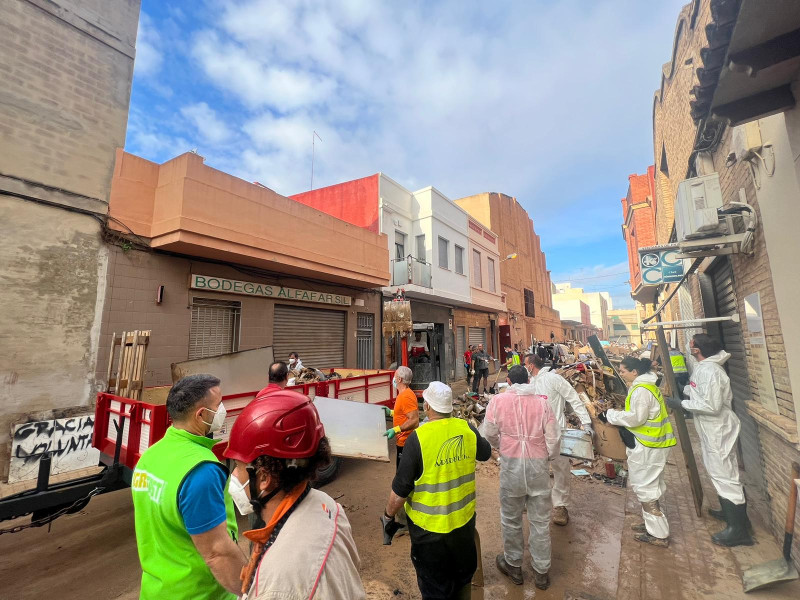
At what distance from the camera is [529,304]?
89.7ft

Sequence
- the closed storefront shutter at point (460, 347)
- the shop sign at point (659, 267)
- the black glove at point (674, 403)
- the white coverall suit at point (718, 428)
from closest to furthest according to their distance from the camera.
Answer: the white coverall suit at point (718, 428)
the black glove at point (674, 403)
the shop sign at point (659, 267)
the closed storefront shutter at point (460, 347)

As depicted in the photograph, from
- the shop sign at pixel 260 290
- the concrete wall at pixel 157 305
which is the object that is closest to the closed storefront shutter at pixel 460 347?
the shop sign at pixel 260 290

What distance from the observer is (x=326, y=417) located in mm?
4418

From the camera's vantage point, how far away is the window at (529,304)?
26916mm

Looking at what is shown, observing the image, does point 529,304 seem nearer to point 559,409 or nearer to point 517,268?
point 517,268

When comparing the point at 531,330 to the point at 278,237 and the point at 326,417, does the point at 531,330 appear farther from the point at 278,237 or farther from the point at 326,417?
the point at 326,417

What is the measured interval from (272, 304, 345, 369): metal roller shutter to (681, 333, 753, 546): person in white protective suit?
8291 mm

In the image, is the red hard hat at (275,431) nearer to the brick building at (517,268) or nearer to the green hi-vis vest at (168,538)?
the green hi-vis vest at (168,538)

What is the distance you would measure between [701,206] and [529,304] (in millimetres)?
24269

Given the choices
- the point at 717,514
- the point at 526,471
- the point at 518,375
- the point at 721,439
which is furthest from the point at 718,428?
the point at 526,471

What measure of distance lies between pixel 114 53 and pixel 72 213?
3.74 metres

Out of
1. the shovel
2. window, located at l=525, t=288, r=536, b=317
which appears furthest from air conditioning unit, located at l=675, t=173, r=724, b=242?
window, located at l=525, t=288, r=536, b=317

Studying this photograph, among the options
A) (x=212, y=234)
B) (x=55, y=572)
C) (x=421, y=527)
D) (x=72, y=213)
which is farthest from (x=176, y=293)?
(x=421, y=527)

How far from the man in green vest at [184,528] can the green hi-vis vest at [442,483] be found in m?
1.24
